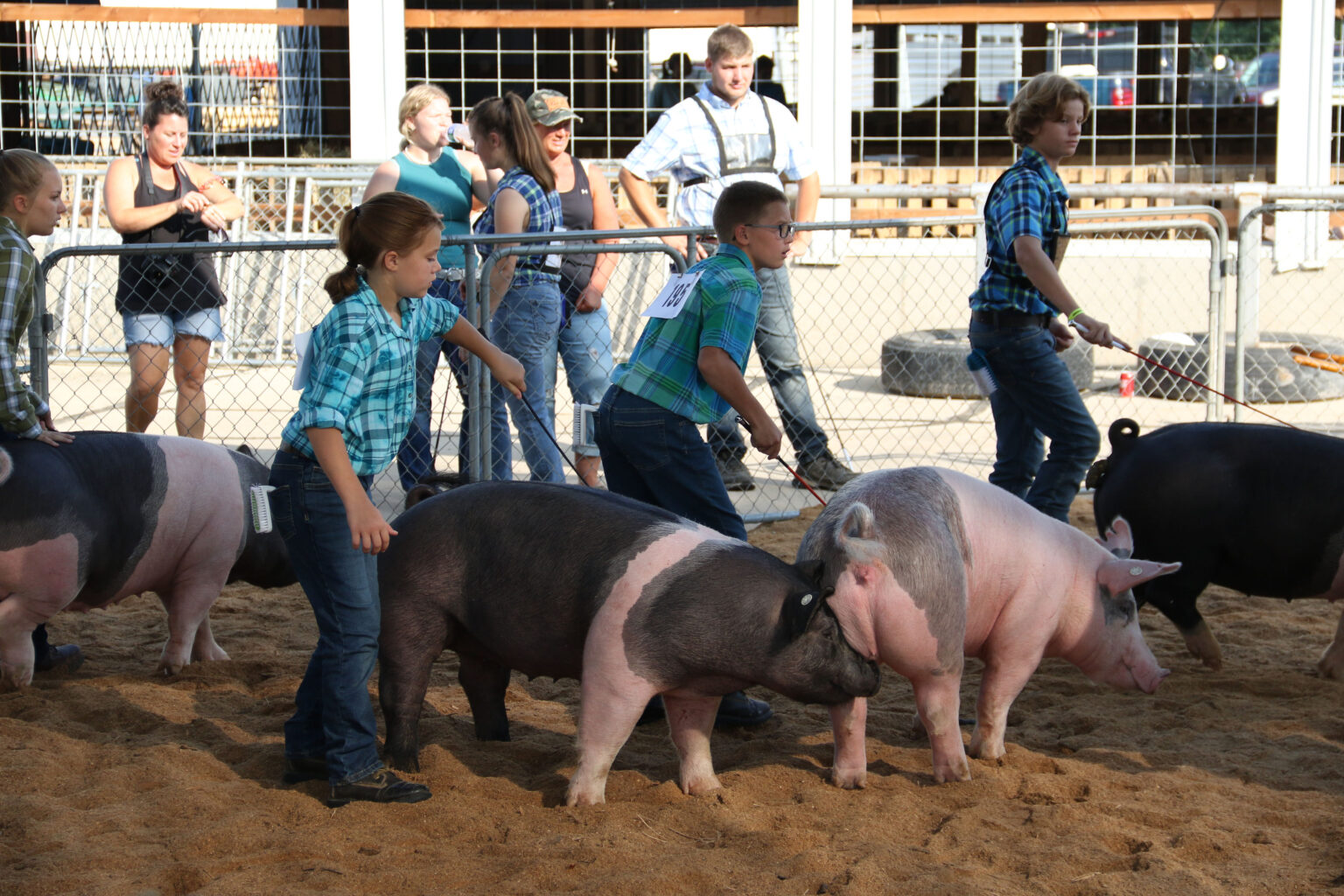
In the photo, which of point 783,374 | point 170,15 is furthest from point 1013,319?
point 170,15

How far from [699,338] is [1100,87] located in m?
12.0

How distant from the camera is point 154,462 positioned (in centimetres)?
460

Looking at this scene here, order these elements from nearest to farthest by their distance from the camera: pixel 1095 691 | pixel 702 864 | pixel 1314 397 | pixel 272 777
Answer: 1. pixel 702 864
2. pixel 272 777
3. pixel 1095 691
4. pixel 1314 397

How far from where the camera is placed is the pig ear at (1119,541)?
13.5 ft

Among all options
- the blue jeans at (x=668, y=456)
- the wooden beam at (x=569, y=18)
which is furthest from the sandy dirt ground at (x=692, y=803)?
the wooden beam at (x=569, y=18)

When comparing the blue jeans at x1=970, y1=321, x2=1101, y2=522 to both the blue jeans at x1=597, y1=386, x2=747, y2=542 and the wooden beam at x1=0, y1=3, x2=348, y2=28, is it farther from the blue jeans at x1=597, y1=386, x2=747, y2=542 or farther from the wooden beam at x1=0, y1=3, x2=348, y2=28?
the wooden beam at x1=0, y1=3, x2=348, y2=28

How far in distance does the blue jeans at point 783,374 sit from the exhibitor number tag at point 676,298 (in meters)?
2.61

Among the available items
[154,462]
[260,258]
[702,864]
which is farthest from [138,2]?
[702,864]

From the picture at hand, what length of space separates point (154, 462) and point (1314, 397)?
26.8ft

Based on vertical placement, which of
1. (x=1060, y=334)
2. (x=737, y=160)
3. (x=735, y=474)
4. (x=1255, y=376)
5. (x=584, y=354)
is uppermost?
(x=737, y=160)

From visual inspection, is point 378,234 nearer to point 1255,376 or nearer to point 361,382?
A: point 361,382

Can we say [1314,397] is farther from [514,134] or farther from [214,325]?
[214,325]

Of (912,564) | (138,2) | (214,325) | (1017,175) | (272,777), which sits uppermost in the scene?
(138,2)

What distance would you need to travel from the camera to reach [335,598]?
3.38 m
